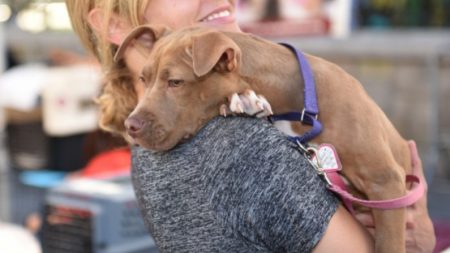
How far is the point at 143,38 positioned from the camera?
209 cm

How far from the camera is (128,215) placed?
3545 mm

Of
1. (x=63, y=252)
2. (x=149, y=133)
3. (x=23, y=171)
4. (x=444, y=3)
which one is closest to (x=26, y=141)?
(x=23, y=171)

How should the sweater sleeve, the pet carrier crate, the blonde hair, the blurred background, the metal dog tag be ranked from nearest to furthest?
the sweater sleeve, the metal dog tag, the blonde hair, the pet carrier crate, the blurred background

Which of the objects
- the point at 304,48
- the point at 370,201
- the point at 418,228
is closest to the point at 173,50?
the point at 370,201

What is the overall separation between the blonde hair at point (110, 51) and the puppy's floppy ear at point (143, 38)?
0.19 ft

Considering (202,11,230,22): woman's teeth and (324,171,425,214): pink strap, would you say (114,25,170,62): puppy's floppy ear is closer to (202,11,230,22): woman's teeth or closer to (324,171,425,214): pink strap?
(202,11,230,22): woman's teeth

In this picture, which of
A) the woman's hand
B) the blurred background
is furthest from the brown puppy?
the blurred background

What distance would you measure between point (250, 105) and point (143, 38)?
0.41 metres

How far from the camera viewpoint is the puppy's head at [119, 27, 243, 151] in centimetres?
187

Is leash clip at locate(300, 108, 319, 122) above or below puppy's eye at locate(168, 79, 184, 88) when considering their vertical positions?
below

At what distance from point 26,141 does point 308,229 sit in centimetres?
439

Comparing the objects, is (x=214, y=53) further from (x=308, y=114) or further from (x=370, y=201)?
(x=370, y=201)

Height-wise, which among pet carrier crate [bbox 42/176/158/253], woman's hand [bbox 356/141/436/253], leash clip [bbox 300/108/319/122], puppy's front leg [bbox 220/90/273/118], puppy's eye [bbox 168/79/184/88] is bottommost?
pet carrier crate [bbox 42/176/158/253]

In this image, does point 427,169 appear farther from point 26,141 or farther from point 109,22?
point 109,22
